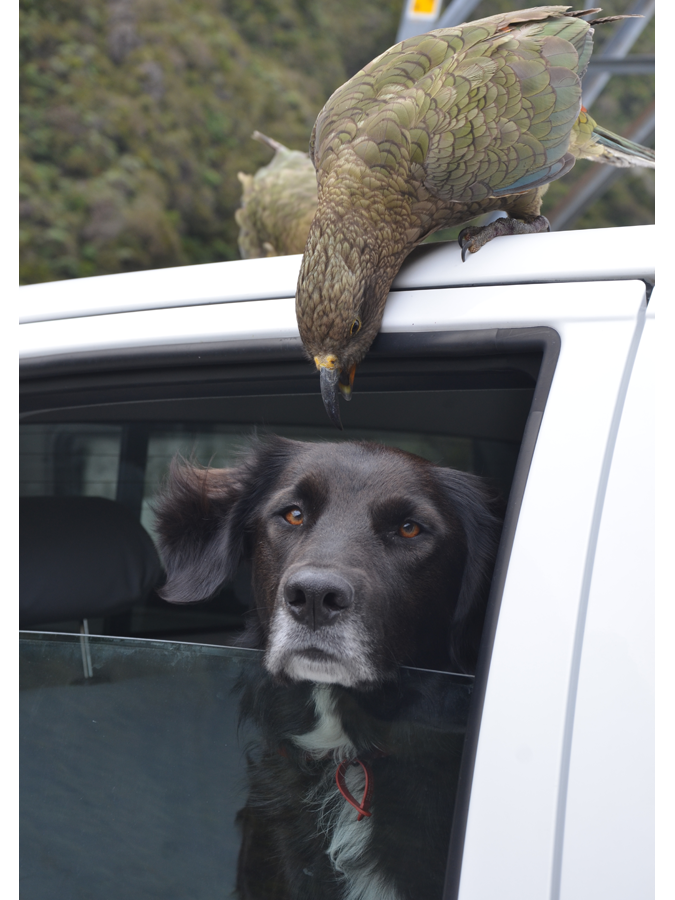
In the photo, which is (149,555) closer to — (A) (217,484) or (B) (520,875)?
(A) (217,484)

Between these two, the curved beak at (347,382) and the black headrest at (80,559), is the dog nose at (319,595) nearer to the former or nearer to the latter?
the curved beak at (347,382)

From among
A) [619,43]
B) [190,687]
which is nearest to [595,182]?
[619,43]

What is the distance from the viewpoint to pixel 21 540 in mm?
1774

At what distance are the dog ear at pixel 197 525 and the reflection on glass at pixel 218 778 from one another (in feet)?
0.99

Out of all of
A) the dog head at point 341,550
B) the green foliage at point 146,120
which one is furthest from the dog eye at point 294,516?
the green foliage at point 146,120

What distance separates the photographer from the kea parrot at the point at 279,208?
3604mm

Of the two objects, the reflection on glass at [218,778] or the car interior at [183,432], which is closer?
the reflection on glass at [218,778]

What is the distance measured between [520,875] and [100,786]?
68 cm

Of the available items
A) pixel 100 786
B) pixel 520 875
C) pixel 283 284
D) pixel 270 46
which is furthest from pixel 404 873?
pixel 270 46

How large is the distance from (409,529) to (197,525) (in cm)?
45

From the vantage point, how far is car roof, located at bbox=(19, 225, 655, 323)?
3.62ft

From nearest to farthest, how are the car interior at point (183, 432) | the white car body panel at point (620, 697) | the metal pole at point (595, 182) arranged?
1. the white car body panel at point (620, 697)
2. the car interior at point (183, 432)
3. the metal pole at point (595, 182)

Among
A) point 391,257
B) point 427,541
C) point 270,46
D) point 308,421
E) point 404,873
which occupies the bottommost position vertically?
point 404,873

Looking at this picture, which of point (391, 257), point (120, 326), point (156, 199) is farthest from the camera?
point (156, 199)
